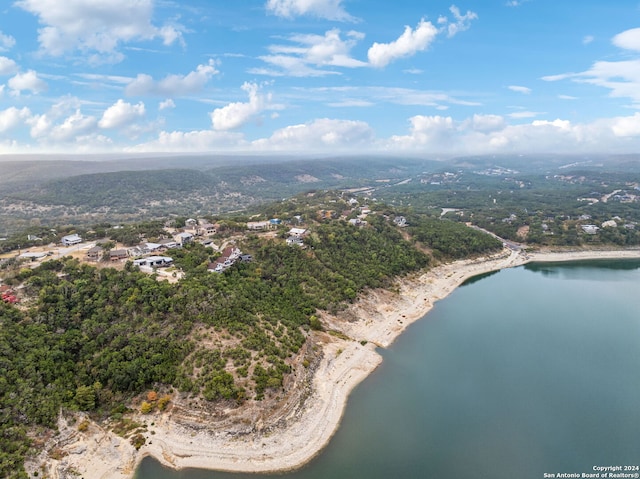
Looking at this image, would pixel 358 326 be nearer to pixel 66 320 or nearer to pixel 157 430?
pixel 157 430

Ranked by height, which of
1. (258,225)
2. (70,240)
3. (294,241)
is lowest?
(294,241)

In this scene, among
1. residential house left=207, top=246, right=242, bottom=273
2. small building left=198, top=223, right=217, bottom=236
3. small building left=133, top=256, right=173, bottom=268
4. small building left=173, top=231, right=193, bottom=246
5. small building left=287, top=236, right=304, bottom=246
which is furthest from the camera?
small building left=198, top=223, right=217, bottom=236

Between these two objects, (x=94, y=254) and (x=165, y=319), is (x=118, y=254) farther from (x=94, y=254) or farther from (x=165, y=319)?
(x=165, y=319)

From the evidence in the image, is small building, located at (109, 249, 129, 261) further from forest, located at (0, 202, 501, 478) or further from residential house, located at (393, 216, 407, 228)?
residential house, located at (393, 216, 407, 228)

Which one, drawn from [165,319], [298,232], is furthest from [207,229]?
[165,319]

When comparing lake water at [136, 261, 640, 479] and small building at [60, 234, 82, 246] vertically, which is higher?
small building at [60, 234, 82, 246]

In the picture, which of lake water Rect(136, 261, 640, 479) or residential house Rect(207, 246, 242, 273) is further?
residential house Rect(207, 246, 242, 273)

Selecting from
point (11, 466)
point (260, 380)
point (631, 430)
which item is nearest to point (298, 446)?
point (260, 380)

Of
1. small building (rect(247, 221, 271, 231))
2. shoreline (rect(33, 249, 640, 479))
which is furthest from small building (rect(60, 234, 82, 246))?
shoreline (rect(33, 249, 640, 479))
